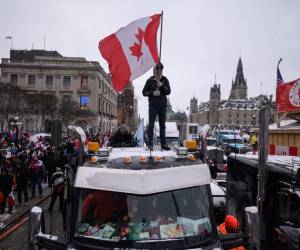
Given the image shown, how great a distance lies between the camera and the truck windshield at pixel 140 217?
4.57 metres

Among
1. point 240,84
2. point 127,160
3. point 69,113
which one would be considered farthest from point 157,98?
point 240,84

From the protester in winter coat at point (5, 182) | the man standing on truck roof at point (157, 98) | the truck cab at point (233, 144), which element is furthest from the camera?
the truck cab at point (233, 144)

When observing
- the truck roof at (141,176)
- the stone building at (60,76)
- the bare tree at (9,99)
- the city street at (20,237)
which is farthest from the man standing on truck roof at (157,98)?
the stone building at (60,76)

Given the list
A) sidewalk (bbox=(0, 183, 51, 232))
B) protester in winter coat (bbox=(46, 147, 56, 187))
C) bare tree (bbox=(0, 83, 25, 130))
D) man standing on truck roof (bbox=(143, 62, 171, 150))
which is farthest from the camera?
bare tree (bbox=(0, 83, 25, 130))

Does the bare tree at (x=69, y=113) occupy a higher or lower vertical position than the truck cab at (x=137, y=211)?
higher

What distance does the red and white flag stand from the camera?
13.6 metres

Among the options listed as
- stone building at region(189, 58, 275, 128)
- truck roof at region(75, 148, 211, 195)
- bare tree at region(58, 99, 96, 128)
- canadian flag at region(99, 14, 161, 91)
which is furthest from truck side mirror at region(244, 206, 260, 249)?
stone building at region(189, 58, 275, 128)

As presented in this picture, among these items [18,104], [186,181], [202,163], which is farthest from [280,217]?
[18,104]

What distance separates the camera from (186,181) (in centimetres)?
489

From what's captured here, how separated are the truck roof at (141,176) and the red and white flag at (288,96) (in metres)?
9.54

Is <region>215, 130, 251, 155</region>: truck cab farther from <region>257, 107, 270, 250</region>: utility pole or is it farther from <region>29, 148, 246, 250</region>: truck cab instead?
<region>29, 148, 246, 250</region>: truck cab

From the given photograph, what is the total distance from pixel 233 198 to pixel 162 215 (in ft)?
17.1

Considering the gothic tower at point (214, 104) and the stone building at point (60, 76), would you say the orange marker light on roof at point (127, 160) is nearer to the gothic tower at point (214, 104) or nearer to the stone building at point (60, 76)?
the stone building at point (60, 76)

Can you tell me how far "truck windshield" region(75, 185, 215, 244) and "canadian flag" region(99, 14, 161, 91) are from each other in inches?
159
